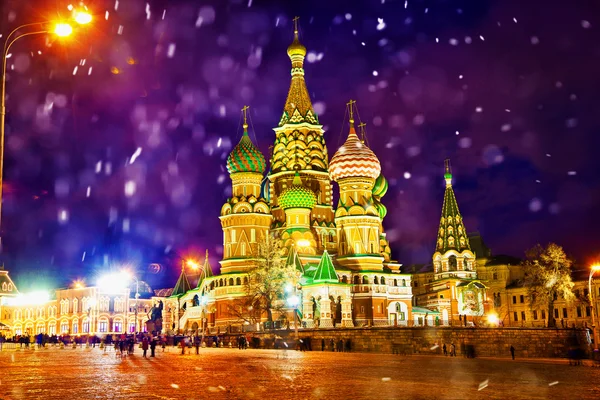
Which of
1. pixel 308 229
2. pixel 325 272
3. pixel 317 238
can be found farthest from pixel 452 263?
pixel 325 272

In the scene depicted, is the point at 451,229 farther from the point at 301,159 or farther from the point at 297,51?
the point at 297,51

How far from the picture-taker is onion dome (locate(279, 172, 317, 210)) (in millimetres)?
67250

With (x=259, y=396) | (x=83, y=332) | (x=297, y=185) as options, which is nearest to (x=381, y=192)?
(x=297, y=185)

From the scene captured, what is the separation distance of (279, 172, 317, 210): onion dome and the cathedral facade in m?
0.09

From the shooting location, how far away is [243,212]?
6688 cm

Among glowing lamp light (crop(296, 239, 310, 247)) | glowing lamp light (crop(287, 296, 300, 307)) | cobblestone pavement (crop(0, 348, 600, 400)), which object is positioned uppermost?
glowing lamp light (crop(296, 239, 310, 247))

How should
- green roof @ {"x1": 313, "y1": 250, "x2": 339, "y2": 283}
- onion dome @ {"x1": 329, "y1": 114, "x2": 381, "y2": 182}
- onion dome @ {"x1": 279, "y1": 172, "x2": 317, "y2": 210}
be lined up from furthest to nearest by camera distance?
onion dome @ {"x1": 329, "y1": 114, "x2": 381, "y2": 182} < onion dome @ {"x1": 279, "y1": 172, "x2": 317, "y2": 210} < green roof @ {"x1": 313, "y1": 250, "x2": 339, "y2": 283}

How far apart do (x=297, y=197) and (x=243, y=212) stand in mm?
5288

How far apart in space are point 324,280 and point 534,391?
142ft

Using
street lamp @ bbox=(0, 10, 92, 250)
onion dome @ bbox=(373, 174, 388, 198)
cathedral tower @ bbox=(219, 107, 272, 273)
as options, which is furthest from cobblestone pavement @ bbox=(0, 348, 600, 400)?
onion dome @ bbox=(373, 174, 388, 198)

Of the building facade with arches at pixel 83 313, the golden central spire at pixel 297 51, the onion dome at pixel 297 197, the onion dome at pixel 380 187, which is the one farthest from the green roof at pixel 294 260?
the building facade with arches at pixel 83 313

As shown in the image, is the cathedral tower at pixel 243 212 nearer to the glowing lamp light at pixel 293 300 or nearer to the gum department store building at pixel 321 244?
→ the gum department store building at pixel 321 244

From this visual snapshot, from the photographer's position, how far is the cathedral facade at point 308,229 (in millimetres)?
63656

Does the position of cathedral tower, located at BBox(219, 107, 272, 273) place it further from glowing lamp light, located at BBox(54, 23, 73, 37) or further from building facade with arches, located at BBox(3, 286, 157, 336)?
glowing lamp light, located at BBox(54, 23, 73, 37)
